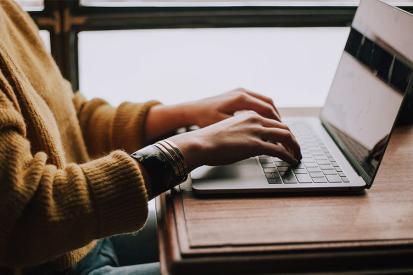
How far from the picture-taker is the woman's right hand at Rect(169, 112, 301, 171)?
0.76 meters

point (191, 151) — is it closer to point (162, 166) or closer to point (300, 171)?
point (162, 166)

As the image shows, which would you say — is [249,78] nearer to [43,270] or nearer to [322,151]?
[322,151]

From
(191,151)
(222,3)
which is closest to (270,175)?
(191,151)

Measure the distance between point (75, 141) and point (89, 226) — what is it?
1.20ft

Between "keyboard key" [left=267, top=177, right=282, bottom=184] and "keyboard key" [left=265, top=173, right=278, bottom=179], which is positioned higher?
"keyboard key" [left=267, top=177, right=282, bottom=184]

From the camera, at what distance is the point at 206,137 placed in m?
0.78

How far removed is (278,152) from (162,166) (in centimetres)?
21

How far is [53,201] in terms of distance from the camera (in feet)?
2.13

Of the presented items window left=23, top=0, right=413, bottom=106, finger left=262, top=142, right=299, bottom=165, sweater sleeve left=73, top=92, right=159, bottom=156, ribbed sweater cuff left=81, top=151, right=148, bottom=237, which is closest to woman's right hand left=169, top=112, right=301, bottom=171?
finger left=262, top=142, right=299, bottom=165

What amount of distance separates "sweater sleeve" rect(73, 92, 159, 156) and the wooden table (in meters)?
0.27

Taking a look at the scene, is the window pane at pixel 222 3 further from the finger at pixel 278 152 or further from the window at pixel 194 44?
the finger at pixel 278 152

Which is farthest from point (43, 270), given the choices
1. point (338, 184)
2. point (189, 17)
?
point (189, 17)

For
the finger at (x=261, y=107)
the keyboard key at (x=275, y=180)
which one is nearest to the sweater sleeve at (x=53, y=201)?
the keyboard key at (x=275, y=180)

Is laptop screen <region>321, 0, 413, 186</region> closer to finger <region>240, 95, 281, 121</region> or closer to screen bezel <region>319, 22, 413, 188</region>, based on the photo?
screen bezel <region>319, 22, 413, 188</region>
